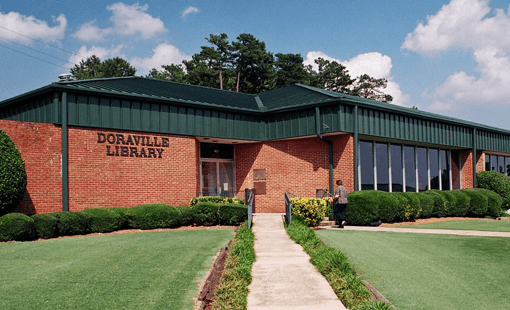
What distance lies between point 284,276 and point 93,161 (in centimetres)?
1054

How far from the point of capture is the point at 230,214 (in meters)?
15.7

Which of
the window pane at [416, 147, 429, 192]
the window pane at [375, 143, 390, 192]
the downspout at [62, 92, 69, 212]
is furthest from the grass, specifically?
the window pane at [416, 147, 429, 192]

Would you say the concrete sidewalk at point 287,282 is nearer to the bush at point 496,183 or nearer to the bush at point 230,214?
the bush at point 230,214

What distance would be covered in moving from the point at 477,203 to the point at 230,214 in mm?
12832

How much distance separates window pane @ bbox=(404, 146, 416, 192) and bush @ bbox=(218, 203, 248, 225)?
10750 millimetres

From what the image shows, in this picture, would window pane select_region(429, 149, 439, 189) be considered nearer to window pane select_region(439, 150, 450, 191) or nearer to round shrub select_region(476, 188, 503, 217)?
window pane select_region(439, 150, 450, 191)

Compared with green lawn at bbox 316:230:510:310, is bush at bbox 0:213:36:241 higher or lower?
higher

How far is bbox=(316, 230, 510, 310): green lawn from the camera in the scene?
5.89 metres

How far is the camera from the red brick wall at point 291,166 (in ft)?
62.3

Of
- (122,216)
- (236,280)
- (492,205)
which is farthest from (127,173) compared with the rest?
(492,205)

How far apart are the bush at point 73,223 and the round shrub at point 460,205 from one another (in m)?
15.7

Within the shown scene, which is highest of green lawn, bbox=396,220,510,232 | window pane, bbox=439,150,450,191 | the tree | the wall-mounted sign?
the tree

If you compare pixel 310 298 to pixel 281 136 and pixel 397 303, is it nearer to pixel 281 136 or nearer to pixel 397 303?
pixel 397 303

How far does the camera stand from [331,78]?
52.1 meters
